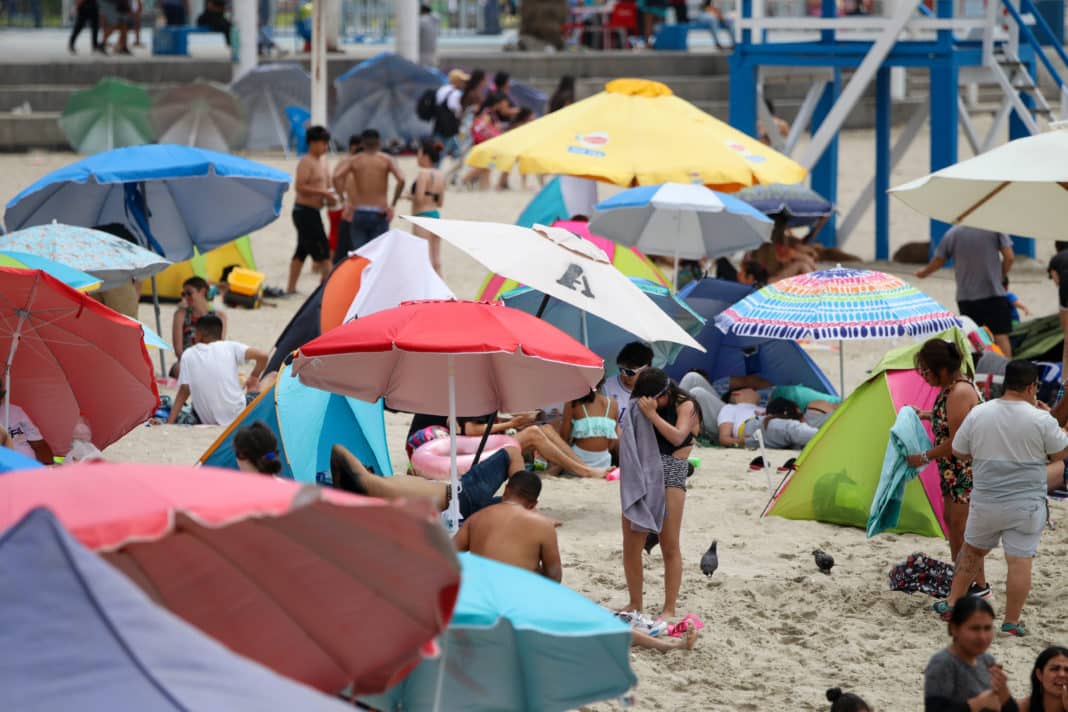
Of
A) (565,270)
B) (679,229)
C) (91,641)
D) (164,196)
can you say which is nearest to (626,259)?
(679,229)

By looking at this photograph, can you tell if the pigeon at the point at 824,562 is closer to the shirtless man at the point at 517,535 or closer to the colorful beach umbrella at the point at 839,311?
the colorful beach umbrella at the point at 839,311

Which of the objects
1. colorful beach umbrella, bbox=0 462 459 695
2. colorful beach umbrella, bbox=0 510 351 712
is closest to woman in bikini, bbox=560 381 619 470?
colorful beach umbrella, bbox=0 462 459 695

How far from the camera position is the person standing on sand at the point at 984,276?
11.1 m

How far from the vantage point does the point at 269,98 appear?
22625 mm

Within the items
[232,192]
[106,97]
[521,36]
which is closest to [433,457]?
[232,192]

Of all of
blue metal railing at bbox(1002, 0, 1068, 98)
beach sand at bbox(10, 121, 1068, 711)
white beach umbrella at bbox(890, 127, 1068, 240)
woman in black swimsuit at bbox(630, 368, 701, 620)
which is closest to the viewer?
beach sand at bbox(10, 121, 1068, 711)

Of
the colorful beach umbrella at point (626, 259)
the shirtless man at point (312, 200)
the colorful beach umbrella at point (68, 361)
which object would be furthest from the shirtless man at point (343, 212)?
the colorful beach umbrella at point (68, 361)

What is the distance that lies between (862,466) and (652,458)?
1.99 m

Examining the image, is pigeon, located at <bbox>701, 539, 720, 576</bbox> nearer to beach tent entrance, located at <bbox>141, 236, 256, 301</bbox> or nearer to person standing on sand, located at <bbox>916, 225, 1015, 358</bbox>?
person standing on sand, located at <bbox>916, 225, 1015, 358</bbox>

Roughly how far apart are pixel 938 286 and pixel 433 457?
8267mm

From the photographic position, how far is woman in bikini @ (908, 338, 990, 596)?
6.82 meters

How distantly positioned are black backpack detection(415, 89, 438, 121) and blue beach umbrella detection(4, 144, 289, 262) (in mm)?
9840

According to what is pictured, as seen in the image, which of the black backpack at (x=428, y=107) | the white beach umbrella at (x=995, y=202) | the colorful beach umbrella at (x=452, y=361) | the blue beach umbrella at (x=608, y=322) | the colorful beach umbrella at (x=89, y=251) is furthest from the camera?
the black backpack at (x=428, y=107)

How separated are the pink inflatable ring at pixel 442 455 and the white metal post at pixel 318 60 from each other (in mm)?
10587
